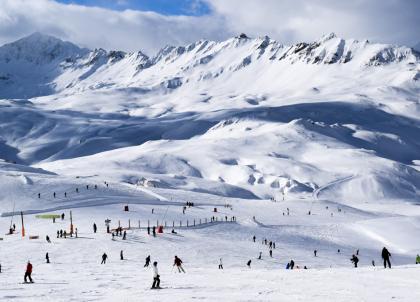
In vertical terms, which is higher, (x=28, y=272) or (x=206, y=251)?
(x=28, y=272)

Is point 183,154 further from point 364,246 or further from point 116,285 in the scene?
point 116,285

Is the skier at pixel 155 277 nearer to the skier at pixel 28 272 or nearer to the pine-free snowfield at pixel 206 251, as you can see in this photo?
the pine-free snowfield at pixel 206 251

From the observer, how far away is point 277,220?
87.1 m

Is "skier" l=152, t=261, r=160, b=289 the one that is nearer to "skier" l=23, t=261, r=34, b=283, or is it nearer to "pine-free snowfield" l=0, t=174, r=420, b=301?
"pine-free snowfield" l=0, t=174, r=420, b=301

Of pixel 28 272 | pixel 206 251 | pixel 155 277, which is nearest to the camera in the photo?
pixel 155 277

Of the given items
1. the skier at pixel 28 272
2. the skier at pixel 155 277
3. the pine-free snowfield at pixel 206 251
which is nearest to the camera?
the pine-free snowfield at pixel 206 251

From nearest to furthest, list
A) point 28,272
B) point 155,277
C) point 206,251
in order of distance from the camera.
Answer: point 155,277
point 28,272
point 206,251

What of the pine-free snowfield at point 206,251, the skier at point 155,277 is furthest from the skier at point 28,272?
the skier at point 155,277

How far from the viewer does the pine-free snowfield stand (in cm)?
3009

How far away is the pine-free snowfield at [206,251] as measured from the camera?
1185 inches

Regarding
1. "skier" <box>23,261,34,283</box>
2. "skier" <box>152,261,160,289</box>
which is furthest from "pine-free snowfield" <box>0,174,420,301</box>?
"skier" <box>23,261,34,283</box>

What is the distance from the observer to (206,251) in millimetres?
59125

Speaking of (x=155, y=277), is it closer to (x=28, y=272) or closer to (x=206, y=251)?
(x=28, y=272)

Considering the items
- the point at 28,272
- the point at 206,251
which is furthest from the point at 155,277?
→ the point at 206,251
